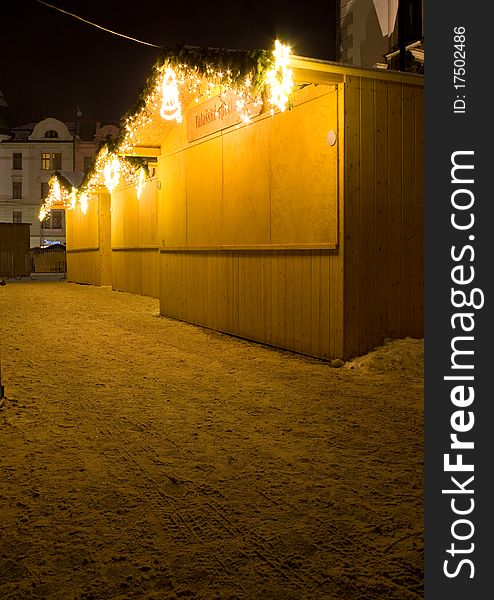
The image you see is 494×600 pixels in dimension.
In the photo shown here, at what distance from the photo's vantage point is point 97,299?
62.5ft

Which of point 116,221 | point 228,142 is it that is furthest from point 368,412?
point 116,221

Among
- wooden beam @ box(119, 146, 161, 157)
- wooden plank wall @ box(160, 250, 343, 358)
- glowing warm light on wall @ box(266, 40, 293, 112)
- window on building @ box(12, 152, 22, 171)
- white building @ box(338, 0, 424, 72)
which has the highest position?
window on building @ box(12, 152, 22, 171)

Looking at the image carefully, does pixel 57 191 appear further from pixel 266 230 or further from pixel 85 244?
pixel 266 230

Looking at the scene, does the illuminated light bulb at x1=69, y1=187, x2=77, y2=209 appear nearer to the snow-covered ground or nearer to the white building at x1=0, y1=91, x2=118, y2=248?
the snow-covered ground

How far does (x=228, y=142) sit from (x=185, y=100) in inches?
65.7

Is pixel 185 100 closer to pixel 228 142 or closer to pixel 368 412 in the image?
pixel 228 142

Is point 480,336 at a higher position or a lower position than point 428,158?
lower

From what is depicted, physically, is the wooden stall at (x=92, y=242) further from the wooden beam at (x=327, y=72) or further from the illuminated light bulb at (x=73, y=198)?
the wooden beam at (x=327, y=72)

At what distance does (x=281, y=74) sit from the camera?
7742mm

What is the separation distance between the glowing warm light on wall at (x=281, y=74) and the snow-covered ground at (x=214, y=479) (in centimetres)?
325

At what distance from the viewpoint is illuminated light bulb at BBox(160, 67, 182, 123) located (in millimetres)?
10105

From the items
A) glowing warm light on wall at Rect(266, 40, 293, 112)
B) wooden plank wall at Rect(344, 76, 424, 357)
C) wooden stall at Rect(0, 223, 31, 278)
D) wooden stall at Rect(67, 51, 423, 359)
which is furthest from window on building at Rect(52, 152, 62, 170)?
glowing warm light on wall at Rect(266, 40, 293, 112)

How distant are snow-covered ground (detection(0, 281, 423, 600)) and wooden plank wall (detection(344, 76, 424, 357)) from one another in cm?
47

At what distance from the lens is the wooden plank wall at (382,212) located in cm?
827
